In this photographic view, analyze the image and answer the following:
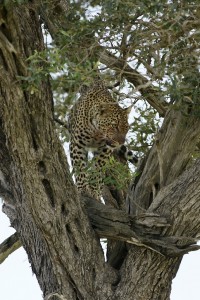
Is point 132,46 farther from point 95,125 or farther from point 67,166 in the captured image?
point 95,125

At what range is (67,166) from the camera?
22.2 feet

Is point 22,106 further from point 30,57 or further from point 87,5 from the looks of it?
point 87,5

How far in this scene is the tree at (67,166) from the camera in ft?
19.9

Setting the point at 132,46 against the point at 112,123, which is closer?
the point at 132,46

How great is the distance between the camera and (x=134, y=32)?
21.2 ft

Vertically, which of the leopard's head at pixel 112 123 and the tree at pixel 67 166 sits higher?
the leopard's head at pixel 112 123

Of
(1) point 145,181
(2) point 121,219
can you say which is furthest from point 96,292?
(1) point 145,181

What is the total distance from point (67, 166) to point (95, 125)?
105 inches

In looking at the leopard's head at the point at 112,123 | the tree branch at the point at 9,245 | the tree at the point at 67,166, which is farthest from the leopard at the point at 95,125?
the tree at the point at 67,166

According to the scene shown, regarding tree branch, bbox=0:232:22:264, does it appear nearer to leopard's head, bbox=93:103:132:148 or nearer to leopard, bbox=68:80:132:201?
leopard, bbox=68:80:132:201

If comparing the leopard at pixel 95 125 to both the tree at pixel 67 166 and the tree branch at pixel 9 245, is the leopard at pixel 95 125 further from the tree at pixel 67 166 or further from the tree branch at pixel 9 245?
the tree at pixel 67 166

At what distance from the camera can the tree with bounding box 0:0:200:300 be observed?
19.9ft

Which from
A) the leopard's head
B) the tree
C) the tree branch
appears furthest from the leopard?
the tree

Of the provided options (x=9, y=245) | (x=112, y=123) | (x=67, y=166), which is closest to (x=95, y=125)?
(x=112, y=123)
